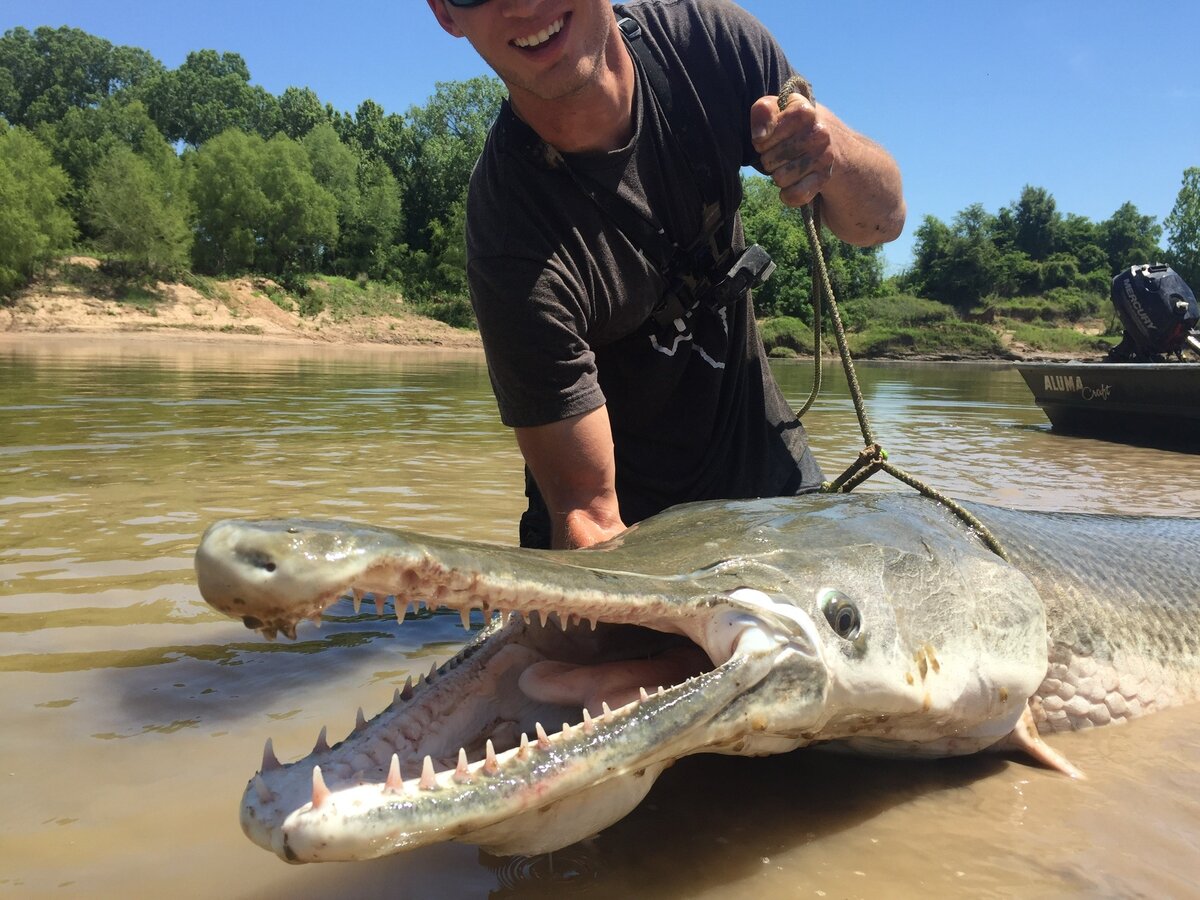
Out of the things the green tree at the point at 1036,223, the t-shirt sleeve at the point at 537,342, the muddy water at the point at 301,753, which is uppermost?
the green tree at the point at 1036,223

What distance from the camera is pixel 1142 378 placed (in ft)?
28.3

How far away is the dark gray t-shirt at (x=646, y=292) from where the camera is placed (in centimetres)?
264

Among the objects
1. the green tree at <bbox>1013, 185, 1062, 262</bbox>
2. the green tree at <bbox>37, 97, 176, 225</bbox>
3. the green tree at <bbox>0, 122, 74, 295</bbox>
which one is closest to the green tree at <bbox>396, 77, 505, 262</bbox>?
the green tree at <bbox>37, 97, 176, 225</bbox>

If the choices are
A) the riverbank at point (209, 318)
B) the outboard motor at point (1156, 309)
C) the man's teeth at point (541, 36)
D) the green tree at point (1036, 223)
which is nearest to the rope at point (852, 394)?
the man's teeth at point (541, 36)

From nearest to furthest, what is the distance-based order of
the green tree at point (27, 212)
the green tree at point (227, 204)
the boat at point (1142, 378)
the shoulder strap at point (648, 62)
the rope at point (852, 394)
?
1. the rope at point (852, 394)
2. the shoulder strap at point (648, 62)
3. the boat at point (1142, 378)
4. the green tree at point (27, 212)
5. the green tree at point (227, 204)

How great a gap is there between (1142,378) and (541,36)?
806 centimetres

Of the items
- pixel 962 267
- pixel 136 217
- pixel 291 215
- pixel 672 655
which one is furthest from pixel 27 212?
pixel 962 267

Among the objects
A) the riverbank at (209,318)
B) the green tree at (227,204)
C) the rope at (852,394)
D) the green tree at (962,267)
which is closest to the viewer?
the rope at (852,394)

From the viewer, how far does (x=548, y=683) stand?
1.70 meters

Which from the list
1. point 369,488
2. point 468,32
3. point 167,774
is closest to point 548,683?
point 167,774

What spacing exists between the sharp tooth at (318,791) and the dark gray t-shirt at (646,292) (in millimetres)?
1536

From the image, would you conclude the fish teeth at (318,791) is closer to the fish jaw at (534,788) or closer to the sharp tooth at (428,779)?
the fish jaw at (534,788)

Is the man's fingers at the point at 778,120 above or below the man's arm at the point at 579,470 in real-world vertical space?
above

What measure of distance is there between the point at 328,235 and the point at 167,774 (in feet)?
152
